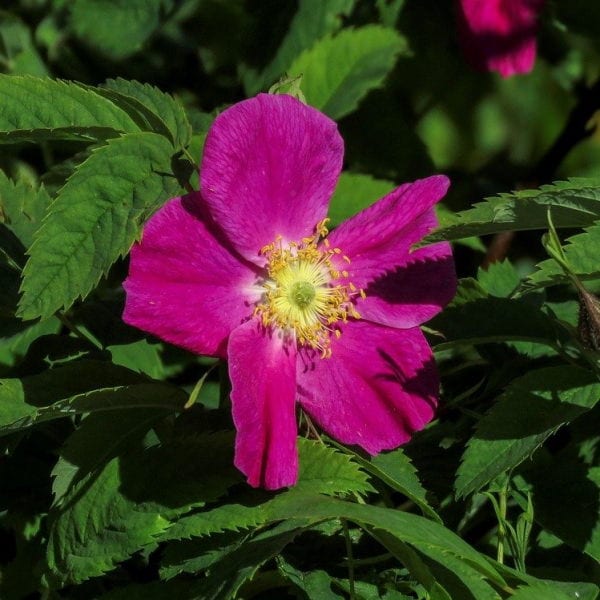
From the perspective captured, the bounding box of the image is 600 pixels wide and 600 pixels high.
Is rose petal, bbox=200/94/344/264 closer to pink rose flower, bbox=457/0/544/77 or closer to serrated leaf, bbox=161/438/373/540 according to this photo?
serrated leaf, bbox=161/438/373/540

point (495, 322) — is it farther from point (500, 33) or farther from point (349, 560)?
point (500, 33)

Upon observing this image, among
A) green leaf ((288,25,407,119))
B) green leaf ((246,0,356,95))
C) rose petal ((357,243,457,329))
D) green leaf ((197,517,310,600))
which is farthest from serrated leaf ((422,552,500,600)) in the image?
green leaf ((246,0,356,95))

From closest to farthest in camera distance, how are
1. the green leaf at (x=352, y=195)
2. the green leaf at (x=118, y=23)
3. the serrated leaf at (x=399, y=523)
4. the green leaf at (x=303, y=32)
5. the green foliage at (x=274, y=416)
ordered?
the serrated leaf at (x=399, y=523)
the green foliage at (x=274, y=416)
the green leaf at (x=352, y=195)
the green leaf at (x=303, y=32)
the green leaf at (x=118, y=23)

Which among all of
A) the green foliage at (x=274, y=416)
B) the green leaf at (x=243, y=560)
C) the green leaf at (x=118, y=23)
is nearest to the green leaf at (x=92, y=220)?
the green foliage at (x=274, y=416)

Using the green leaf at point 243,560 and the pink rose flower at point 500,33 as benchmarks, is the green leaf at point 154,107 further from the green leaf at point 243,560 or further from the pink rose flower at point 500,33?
the pink rose flower at point 500,33

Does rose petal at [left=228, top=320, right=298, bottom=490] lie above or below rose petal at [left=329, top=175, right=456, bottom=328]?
below

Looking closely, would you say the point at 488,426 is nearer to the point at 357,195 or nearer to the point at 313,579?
the point at 313,579
